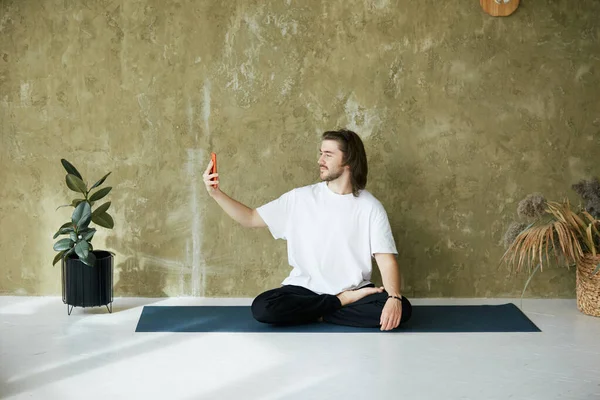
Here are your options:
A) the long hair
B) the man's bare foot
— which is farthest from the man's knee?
the long hair

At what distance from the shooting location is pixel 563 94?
4.75m

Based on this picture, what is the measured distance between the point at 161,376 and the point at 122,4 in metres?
2.27

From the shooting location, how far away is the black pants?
4.14 m

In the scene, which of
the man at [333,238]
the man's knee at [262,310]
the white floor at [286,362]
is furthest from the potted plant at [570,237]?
the man's knee at [262,310]

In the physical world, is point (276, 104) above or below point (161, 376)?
above

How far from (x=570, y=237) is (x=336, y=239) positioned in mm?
1230

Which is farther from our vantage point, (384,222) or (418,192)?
(418,192)

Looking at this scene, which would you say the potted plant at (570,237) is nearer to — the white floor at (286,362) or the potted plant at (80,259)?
the white floor at (286,362)

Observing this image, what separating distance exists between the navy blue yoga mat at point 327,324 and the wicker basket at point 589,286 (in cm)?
35

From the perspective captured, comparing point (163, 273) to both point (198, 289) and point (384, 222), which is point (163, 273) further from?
point (384, 222)

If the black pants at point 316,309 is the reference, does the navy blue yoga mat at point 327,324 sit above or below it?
below

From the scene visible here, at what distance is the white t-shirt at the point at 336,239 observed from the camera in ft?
14.2

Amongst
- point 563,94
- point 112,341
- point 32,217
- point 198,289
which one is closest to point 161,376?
point 112,341

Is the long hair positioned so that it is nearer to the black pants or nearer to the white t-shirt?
the white t-shirt
